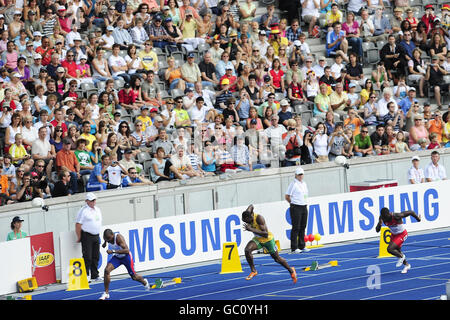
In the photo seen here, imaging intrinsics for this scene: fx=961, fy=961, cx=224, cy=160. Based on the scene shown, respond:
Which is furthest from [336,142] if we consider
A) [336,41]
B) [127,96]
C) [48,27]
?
[48,27]

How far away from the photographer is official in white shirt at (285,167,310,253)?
20.8m

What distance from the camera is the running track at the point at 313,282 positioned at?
15.7 meters

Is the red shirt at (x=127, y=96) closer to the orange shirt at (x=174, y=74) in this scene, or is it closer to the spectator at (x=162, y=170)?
the orange shirt at (x=174, y=74)

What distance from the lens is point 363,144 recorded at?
2475 centimetres

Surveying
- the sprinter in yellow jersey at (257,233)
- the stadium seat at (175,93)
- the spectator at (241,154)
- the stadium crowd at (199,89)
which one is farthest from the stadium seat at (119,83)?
the sprinter in yellow jersey at (257,233)

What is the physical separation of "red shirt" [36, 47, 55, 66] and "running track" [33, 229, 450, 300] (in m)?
6.51

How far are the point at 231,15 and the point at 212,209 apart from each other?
6.85 meters

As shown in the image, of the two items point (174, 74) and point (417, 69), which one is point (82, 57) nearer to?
point (174, 74)

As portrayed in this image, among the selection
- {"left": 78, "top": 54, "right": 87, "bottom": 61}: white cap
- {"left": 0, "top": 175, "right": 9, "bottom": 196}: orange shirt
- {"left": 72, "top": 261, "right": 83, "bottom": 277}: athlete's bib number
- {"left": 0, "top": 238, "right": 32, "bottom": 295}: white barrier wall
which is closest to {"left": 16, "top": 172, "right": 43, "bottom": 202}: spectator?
{"left": 0, "top": 175, "right": 9, "bottom": 196}: orange shirt

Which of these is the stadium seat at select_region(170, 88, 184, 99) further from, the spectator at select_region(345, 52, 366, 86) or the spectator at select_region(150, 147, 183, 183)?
the spectator at select_region(345, 52, 366, 86)

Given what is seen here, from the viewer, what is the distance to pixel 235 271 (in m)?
18.7

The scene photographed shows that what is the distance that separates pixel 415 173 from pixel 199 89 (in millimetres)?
5778

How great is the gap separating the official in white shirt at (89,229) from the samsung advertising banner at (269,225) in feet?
0.95
